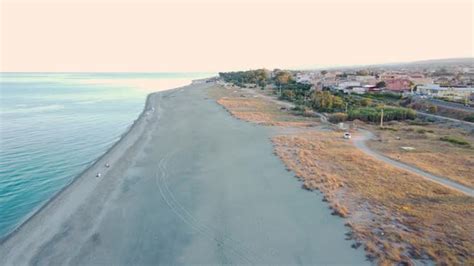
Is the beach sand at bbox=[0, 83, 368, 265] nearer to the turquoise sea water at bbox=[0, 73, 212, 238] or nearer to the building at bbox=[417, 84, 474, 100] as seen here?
the turquoise sea water at bbox=[0, 73, 212, 238]

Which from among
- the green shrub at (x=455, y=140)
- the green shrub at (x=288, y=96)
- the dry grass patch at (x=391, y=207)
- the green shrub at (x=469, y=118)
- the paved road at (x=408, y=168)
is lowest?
the green shrub at (x=288, y=96)

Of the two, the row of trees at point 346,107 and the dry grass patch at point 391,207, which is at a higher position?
the dry grass patch at point 391,207

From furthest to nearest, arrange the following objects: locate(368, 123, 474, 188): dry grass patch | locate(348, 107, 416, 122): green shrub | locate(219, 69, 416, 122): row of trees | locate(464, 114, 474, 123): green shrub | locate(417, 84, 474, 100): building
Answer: locate(417, 84, 474, 100): building
locate(219, 69, 416, 122): row of trees
locate(348, 107, 416, 122): green shrub
locate(464, 114, 474, 123): green shrub
locate(368, 123, 474, 188): dry grass patch

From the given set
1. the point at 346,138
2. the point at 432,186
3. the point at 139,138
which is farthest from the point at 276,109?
the point at 432,186

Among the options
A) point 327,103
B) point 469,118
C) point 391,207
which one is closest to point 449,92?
point 469,118

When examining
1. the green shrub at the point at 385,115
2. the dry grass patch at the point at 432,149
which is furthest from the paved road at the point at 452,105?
the dry grass patch at the point at 432,149

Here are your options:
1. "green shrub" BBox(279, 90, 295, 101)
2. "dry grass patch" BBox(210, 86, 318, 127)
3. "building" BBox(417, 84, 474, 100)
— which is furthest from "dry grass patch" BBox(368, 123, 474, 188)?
"green shrub" BBox(279, 90, 295, 101)

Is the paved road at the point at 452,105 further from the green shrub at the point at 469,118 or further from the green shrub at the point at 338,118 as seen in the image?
the green shrub at the point at 338,118
